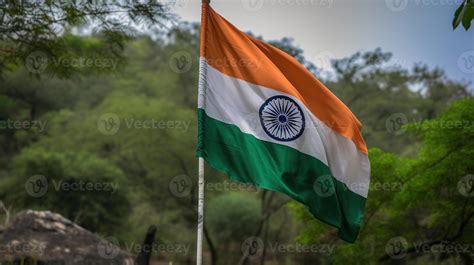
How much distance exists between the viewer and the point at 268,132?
588 centimetres

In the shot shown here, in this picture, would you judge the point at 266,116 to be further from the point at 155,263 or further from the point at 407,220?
the point at 155,263

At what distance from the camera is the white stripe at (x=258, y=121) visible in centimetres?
583

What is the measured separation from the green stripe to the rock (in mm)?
5002

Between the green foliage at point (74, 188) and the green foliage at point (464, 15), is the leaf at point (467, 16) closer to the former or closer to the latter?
the green foliage at point (464, 15)

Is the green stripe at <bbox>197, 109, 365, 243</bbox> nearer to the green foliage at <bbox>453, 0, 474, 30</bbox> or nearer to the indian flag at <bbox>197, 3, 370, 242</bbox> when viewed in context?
the indian flag at <bbox>197, 3, 370, 242</bbox>

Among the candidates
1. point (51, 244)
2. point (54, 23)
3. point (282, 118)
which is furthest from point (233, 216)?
point (282, 118)

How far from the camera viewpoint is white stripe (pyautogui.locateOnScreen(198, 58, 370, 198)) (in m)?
5.83

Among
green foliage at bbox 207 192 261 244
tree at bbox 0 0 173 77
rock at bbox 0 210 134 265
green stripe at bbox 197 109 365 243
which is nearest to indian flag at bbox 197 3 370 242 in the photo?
green stripe at bbox 197 109 365 243

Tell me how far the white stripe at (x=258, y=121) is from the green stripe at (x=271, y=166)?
0.08 metres

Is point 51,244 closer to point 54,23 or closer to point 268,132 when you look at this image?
point 54,23

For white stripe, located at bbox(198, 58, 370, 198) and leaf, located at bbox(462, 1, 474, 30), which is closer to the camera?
leaf, located at bbox(462, 1, 474, 30)

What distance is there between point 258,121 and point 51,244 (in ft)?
18.8

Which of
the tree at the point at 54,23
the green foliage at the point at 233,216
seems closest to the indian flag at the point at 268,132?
the tree at the point at 54,23

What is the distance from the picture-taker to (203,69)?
573cm
